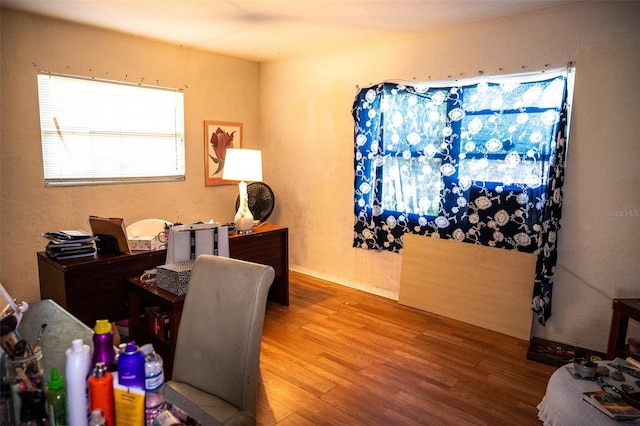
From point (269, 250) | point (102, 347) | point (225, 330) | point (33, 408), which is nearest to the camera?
point (33, 408)

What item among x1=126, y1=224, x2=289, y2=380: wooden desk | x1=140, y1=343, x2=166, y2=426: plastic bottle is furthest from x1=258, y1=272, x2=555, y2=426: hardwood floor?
x1=140, y1=343, x2=166, y2=426: plastic bottle

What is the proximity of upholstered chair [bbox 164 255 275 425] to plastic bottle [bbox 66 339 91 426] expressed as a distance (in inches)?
17.3

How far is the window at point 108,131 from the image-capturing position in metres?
3.46

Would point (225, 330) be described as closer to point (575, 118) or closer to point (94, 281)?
point (94, 281)

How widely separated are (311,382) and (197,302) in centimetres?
128

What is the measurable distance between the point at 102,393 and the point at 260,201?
3.65m

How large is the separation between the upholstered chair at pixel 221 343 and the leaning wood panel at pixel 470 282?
246 centimetres

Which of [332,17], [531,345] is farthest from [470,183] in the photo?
[332,17]

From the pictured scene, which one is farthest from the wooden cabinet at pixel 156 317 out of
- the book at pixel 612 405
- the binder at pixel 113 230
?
the book at pixel 612 405

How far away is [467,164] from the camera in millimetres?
3396

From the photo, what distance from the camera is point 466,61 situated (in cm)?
341

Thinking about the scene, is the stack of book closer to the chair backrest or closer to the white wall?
the chair backrest

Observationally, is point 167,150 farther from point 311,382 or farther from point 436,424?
point 436,424

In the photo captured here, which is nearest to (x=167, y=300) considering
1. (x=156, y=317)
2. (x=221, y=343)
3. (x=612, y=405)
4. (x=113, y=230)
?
(x=156, y=317)
